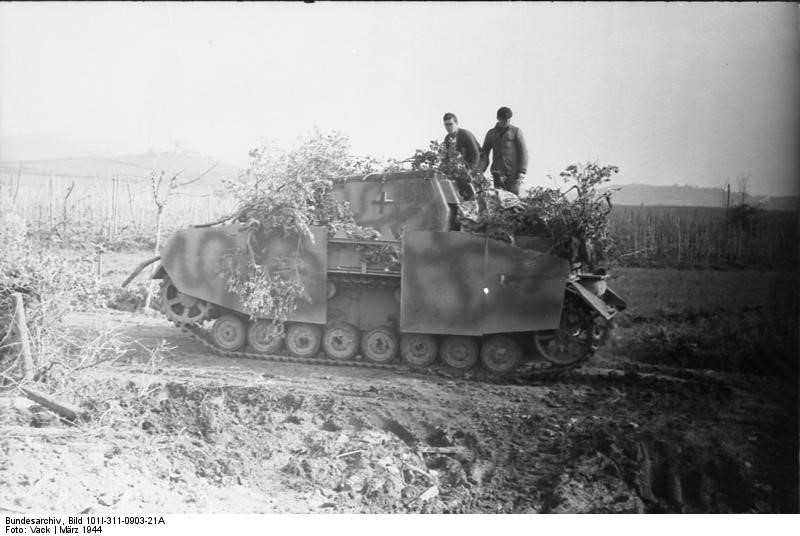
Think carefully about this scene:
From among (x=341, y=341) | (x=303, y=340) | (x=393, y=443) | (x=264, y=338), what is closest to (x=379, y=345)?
(x=341, y=341)

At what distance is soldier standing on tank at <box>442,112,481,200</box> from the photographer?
8.41m

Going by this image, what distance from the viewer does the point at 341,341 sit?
8.50 meters

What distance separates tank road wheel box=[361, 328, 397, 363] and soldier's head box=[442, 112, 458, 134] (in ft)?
8.58

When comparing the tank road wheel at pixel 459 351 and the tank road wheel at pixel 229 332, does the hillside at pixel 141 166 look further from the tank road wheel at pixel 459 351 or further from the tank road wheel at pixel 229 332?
the tank road wheel at pixel 459 351

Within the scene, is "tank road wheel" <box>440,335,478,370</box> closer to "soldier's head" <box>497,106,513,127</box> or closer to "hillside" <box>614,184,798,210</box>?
"hillside" <box>614,184,798,210</box>

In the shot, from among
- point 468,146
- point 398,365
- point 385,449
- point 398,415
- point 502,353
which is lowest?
point 385,449

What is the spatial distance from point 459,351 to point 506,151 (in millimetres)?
2616

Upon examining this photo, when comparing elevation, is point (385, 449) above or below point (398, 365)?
below

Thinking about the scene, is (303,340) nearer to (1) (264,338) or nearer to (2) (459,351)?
(1) (264,338)

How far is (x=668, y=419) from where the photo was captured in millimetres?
6574

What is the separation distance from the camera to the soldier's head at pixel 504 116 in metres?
7.57

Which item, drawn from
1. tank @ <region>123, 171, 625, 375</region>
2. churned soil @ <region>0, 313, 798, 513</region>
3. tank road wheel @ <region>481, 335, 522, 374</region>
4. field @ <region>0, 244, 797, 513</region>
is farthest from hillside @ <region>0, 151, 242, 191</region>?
tank road wheel @ <region>481, 335, 522, 374</region>

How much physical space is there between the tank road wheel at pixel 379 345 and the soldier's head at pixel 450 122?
2.62 meters

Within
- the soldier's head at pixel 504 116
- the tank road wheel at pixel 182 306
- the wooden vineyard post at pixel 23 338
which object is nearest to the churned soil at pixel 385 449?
the wooden vineyard post at pixel 23 338
